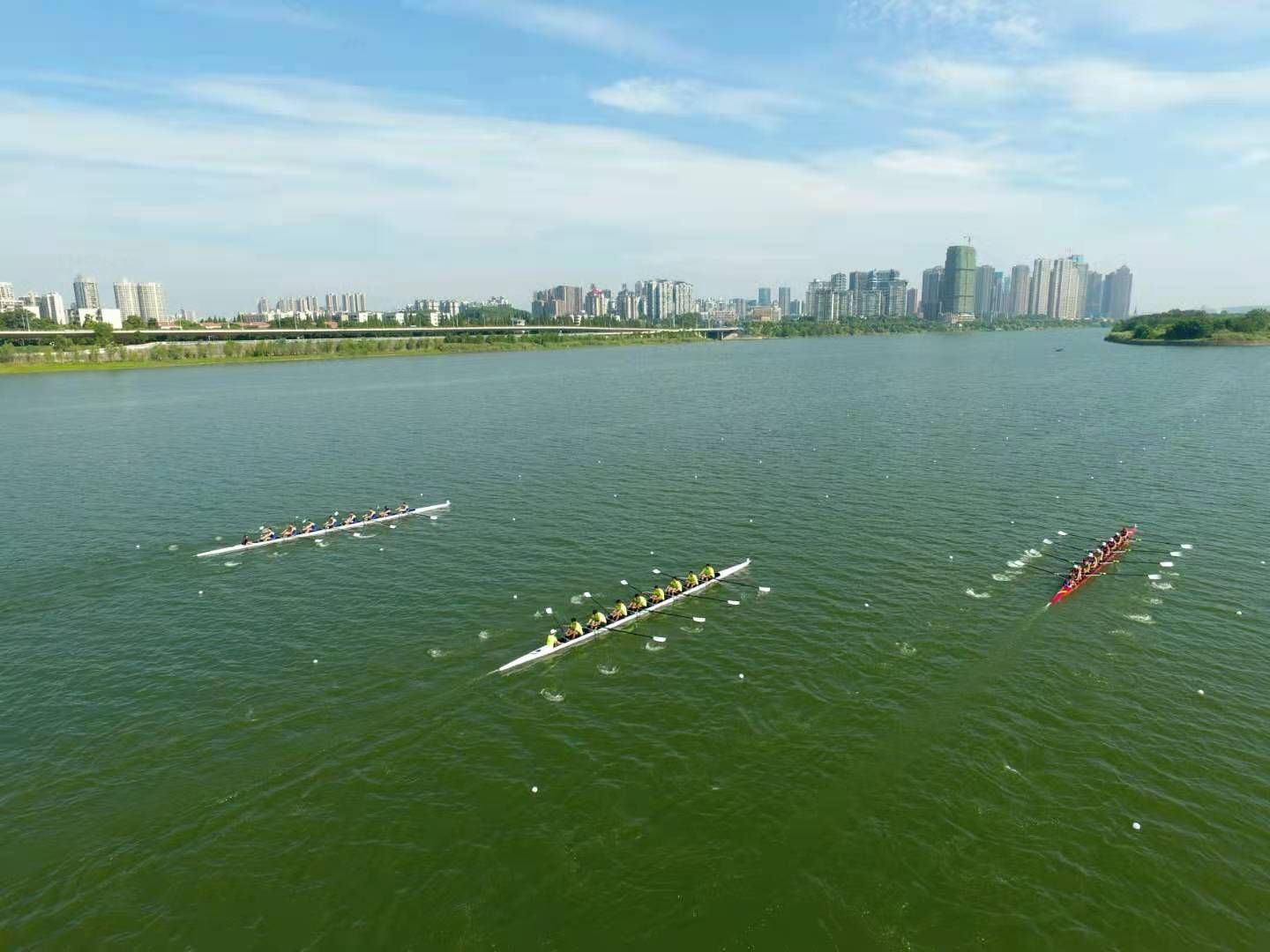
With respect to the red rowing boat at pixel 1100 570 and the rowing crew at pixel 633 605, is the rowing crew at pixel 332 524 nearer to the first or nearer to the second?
the rowing crew at pixel 633 605

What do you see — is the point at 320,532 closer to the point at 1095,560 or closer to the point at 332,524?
the point at 332,524

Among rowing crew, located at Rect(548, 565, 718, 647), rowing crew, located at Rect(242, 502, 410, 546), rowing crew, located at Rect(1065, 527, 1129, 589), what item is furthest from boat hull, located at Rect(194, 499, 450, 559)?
rowing crew, located at Rect(1065, 527, 1129, 589)

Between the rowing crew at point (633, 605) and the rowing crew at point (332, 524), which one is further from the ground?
the rowing crew at point (332, 524)

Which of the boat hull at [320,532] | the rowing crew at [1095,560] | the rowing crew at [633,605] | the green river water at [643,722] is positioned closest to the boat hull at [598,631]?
the rowing crew at [633,605]

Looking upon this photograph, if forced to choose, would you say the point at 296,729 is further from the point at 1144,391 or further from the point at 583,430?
the point at 1144,391

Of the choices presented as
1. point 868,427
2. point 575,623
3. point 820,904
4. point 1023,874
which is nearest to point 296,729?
point 575,623

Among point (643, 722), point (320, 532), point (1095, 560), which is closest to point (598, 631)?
point (643, 722)

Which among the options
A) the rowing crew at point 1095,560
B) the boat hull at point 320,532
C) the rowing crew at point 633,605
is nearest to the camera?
the rowing crew at point 633,605
